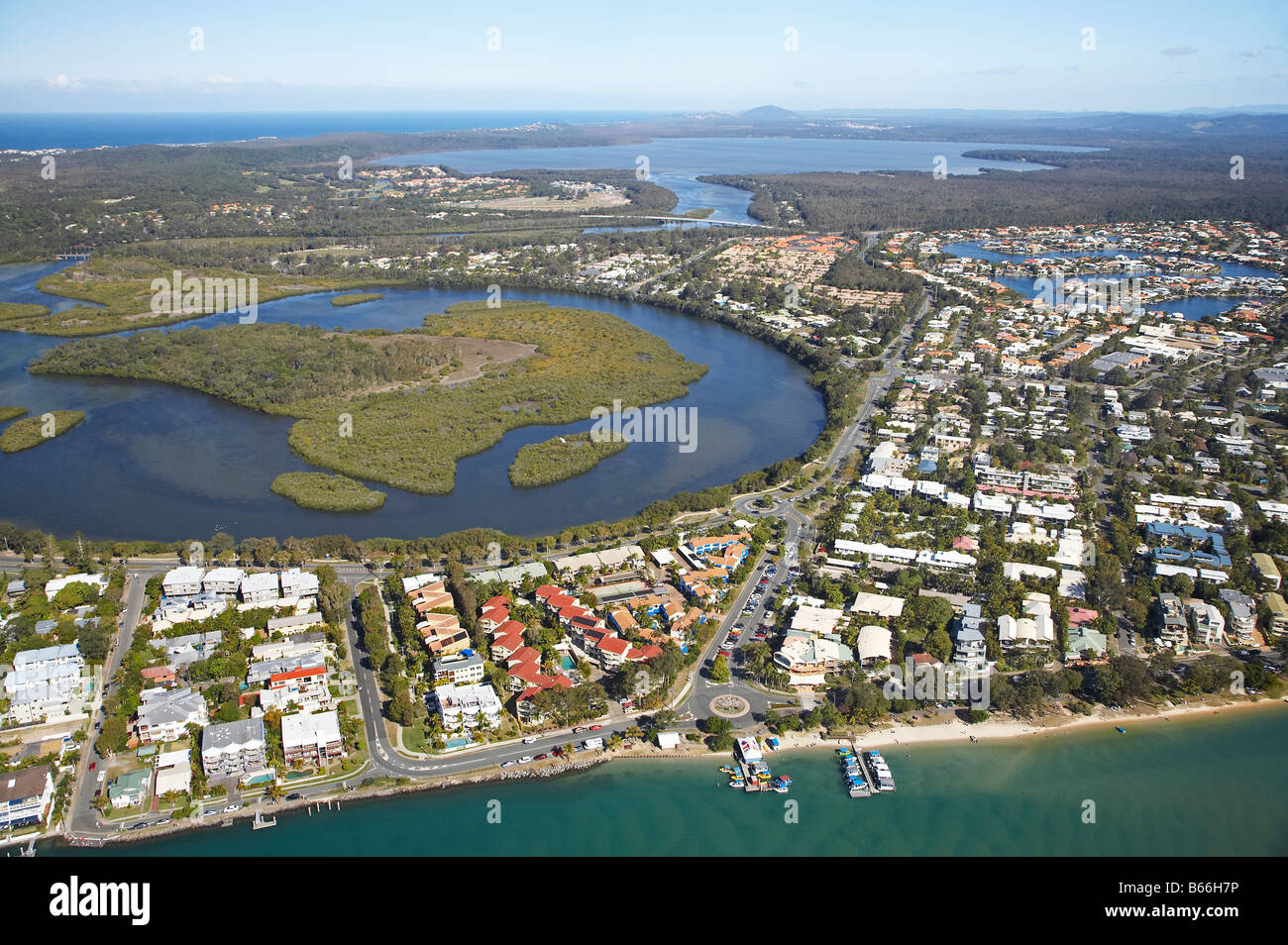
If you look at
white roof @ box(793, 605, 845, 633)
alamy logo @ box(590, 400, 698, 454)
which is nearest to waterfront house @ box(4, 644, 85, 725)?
white roof @ box(793, 605, 845, 633)

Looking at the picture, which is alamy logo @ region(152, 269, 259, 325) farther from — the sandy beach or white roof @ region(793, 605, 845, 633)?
→ the sandy beach

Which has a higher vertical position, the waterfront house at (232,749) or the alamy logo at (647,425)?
Answer: the alamy logo at (647,425)

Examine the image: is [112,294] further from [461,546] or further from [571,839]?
[571,839]

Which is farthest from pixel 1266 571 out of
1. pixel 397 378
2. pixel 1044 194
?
pixel 1044 194

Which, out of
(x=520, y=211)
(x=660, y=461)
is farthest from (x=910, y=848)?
(x=520, y=211)

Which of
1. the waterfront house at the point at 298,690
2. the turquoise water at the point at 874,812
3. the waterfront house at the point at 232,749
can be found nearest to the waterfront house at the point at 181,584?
the waterfront house at the point at 298,690

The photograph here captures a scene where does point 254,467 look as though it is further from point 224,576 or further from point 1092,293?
point 1092,293

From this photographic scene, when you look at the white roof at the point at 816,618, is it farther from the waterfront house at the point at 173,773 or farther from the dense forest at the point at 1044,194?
the dense forest at the point at 1044,194
